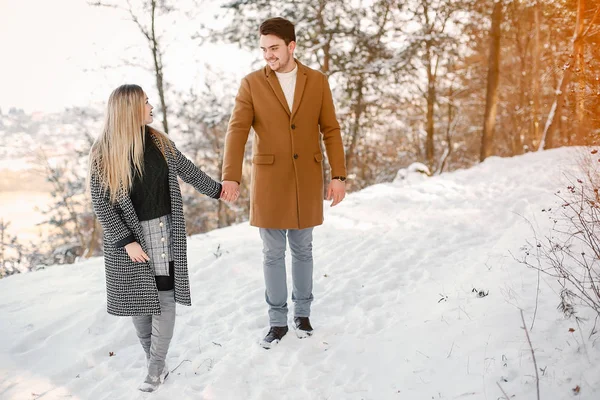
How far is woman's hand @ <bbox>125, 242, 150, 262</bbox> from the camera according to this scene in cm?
242

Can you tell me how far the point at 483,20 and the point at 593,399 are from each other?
13.9m

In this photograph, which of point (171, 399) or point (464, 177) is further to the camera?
point (464, 177)

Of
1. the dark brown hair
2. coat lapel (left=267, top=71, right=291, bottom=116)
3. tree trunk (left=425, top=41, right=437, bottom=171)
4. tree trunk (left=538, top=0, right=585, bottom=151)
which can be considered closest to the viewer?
the dark brown hair

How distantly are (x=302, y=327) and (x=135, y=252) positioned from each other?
54.4 inches

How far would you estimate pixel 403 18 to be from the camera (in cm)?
1150

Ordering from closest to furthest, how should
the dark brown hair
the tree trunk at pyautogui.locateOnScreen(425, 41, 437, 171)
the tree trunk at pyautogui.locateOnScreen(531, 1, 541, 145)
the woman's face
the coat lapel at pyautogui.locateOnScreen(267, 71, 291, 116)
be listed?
the woman's face, the dark brown hair, the coat lapel at pyautogui.locateOnScreen(267, 71, 291, 116), the tree trunk at pyautogui.locateOnScreen(425, 41, 437, 171), the tree trunk at pyautogui.locateOnScreen(531, 1, 541, 145)

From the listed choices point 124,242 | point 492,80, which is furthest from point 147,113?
point 492,80

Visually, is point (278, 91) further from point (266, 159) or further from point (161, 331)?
point (161, 331)

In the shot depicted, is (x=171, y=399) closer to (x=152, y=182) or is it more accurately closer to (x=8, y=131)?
(x=152, y=182)

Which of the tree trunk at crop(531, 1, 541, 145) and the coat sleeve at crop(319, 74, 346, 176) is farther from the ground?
the tree trunk at crop(531, 1, 541, 145)

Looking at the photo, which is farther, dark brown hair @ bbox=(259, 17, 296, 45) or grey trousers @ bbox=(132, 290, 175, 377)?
dark brown hair @ bbox=(259, 17, 296, 45)

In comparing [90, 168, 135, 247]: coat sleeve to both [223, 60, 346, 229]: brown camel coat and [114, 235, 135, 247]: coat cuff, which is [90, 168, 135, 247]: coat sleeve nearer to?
[114, 235, 135, 247]: coat cuff

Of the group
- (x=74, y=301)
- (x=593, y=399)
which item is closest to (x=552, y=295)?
(x=593, y=399)

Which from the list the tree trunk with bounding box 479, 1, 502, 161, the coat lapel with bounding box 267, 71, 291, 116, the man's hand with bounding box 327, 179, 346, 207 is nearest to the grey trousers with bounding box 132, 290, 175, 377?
the man's hand with bounding box 327, 179, 346, 207
